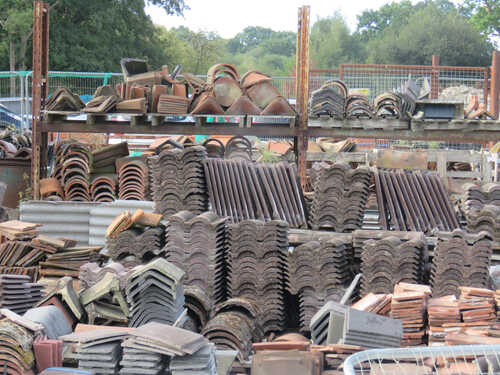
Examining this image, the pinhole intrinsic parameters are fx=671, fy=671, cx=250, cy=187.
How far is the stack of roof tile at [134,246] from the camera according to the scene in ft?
28.6

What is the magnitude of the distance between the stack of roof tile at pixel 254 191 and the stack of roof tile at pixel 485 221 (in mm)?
2208

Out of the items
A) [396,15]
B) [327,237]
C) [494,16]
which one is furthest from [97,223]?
[396,15]

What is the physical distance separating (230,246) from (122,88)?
4.78 metres

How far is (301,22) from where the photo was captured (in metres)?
11.5

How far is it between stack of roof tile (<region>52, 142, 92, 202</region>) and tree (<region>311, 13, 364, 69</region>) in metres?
49.5

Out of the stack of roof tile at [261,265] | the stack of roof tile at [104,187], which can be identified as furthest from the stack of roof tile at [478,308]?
the stack of roof tile at [104,187]

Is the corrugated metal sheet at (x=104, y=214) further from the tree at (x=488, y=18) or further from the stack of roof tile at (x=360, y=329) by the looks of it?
the tree at (x=488, y=18)

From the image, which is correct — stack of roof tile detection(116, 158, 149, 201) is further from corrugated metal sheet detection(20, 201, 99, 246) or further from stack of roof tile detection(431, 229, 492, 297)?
stack of roof tile detection(431, 229, 492, 297)

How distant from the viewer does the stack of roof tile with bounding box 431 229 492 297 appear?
7.96 m

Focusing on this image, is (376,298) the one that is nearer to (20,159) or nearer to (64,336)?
(64,336)

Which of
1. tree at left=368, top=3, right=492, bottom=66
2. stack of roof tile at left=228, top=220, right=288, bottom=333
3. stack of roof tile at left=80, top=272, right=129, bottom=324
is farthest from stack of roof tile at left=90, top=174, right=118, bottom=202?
tree at left=368, top=3, right=492, bottom=66

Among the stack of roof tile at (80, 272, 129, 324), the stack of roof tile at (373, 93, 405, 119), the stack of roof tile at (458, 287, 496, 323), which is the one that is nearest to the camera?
the stack of roof tile at (458, 287, 496, 323)

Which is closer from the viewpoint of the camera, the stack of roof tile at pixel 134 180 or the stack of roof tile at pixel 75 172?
the stack of roof tile at pixel 134 180

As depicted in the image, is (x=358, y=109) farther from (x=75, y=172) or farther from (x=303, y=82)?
(x=75, y=172)
